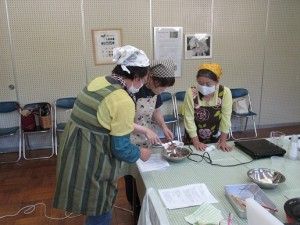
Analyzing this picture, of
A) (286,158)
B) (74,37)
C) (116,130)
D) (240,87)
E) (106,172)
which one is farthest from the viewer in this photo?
(240,87)

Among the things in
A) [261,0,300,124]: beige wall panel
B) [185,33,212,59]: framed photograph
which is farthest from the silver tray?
[261,0,300,124]: beige wall panel

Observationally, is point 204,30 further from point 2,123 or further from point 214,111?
point 2,123

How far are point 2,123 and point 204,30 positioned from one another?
3.22 m

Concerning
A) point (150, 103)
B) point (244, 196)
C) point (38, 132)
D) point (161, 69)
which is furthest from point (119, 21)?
point (244, 196)

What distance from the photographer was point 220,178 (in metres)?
1.53

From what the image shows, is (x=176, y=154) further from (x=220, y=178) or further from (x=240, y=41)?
(x=240, y=41)

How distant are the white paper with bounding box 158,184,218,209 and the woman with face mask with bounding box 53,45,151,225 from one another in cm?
24

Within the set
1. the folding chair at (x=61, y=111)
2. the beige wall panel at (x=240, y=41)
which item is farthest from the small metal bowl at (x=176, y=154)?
the beige wall panel at (x=240, y=41)

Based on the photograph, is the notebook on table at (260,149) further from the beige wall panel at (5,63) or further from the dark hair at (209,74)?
the beige wall panel at (5,63)

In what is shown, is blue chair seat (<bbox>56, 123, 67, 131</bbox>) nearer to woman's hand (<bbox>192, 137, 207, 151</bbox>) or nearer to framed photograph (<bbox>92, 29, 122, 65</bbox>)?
framed photograph (<bbox>92, 29, 122, 65</bbox>)

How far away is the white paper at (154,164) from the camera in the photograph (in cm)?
165

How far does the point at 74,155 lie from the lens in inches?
52.6

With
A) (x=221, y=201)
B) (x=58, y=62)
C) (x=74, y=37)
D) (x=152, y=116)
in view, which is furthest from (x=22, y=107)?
(x=221, y=201)

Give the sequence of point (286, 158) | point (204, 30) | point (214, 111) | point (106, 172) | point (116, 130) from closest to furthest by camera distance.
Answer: point (116, 130) → point (106, 172) → point (286, 158) → point (214, 111) → point (204, 30)
